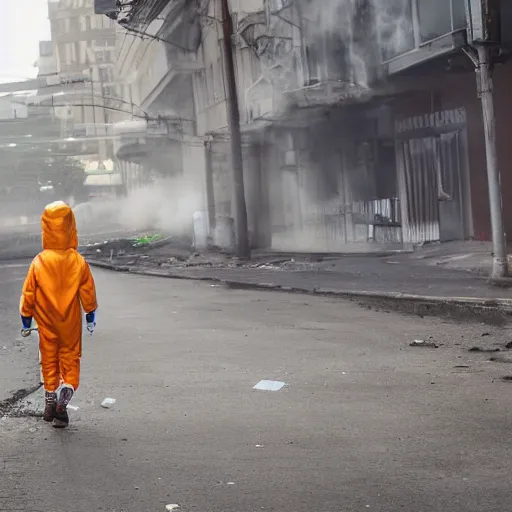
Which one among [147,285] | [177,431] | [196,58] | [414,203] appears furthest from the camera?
[196,58]

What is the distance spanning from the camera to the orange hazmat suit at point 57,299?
21.3 feet

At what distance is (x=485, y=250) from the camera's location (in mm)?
19594

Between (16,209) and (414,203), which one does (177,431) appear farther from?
(16,209)

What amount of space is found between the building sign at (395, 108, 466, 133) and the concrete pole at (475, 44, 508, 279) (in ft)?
23.7

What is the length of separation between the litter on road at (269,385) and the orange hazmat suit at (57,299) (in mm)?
1643

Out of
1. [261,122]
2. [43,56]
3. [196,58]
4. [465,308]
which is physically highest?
[43,56]

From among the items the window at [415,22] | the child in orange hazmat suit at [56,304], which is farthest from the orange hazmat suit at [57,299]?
the window at [415,22]

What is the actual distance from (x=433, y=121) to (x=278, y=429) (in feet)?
59.3

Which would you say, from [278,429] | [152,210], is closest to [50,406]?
[278,429]

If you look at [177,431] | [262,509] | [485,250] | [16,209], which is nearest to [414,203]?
[485,250]

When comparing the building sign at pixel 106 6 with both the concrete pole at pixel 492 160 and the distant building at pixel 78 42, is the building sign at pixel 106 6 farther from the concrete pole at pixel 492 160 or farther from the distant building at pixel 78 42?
the distant building at pixel 78 42

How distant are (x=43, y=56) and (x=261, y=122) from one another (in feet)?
443

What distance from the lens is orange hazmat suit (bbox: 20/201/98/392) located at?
255 inches

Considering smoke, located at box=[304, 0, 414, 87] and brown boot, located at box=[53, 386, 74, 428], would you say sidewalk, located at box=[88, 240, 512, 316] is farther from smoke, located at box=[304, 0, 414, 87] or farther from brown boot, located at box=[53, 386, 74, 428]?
brown boot, located at box=[53, 386, 74, 428]
